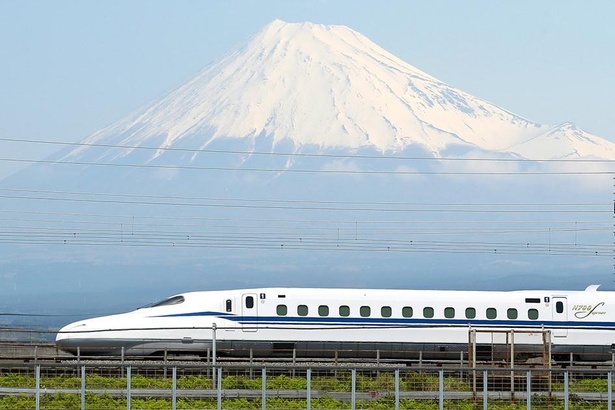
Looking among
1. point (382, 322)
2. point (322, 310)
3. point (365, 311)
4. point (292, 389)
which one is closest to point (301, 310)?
point (322, 310)

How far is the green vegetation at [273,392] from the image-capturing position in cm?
3462

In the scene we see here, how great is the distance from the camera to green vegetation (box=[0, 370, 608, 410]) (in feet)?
114

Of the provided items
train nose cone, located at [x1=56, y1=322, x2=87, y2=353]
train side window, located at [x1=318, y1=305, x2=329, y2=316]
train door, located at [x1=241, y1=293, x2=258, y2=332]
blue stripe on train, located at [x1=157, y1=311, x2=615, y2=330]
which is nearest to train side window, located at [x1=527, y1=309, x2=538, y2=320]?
blue stripe on train, located at [x1=157, y1=311, x2=615, y2=330]

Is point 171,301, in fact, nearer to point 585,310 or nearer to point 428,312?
point 428,312

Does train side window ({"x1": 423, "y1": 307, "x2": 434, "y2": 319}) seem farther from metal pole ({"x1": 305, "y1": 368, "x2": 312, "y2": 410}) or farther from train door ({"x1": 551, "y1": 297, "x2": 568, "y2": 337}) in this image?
metal pole ({"x1": 305, "y1": 368, "x2": 312, "y2": 410})

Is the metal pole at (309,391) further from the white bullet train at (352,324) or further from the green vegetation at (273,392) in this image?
the white bullet train at (352,324)

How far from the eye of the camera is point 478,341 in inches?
2427

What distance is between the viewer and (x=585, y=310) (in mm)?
62000

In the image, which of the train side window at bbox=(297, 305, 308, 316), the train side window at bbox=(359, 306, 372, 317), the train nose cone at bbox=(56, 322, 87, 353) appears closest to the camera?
the train nose cone at bbox=(56, 322, 87, 353)

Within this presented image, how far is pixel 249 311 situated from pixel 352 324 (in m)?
4.36

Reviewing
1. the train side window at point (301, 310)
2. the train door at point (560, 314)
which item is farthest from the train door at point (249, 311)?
the train door at point (560, 314)

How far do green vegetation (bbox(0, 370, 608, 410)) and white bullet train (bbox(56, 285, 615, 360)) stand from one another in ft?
61.1

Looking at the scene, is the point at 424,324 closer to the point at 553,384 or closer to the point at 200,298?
the point at 200,298

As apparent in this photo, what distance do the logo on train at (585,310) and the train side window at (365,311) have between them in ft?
28.1
